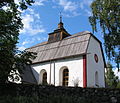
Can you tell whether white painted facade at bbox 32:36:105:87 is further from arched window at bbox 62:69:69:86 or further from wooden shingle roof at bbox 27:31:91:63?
wooden shingle roof at bbox 27:31:91:63

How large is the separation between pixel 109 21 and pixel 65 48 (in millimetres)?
8063

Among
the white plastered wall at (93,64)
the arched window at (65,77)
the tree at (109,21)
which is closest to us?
the tree at (109,21)

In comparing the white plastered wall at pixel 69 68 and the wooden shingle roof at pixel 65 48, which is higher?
the wooden shingle roof at pixel 65 48

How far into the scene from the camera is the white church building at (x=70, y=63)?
57.1 feet

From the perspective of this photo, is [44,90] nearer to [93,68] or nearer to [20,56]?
[20,56]

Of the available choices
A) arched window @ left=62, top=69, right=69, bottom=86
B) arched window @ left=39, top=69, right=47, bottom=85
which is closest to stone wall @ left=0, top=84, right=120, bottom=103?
arched window @ left=62, top=69, right=69, bottom=86

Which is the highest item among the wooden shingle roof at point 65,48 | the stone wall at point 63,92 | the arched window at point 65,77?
the wooden shingle roof at point 65,48

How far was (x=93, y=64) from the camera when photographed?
1864cm

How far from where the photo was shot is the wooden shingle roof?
60.1ft

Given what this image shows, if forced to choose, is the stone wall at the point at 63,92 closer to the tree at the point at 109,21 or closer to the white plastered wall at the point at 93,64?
the tree at the point at 109,21

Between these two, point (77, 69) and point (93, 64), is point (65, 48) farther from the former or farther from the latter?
point (93, 64)

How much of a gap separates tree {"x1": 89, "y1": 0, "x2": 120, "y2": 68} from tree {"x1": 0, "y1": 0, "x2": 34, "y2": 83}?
5499 mm

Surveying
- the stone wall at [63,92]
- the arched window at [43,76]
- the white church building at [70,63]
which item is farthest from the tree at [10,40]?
the arched window at [43,76]

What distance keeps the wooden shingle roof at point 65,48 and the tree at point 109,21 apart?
4.80 metres
